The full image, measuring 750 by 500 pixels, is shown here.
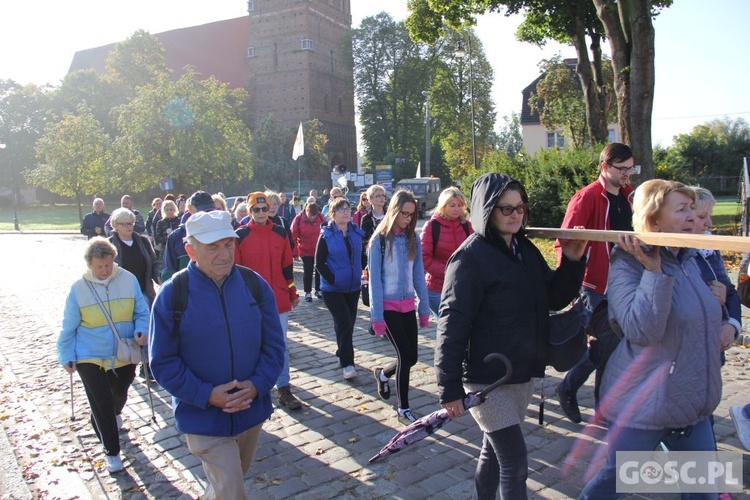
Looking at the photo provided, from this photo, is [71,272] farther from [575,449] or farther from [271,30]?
[271,30]

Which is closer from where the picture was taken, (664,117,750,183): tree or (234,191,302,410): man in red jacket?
(234,191,302,410): man in red jacket

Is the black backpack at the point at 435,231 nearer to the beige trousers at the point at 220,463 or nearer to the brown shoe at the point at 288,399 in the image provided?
the brown shoe at the point at 288,399

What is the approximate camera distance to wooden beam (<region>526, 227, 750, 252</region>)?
89.8 inches

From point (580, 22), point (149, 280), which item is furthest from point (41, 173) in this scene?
point (149, 280)

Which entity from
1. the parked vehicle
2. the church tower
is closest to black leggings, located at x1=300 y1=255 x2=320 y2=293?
the parked vehicle

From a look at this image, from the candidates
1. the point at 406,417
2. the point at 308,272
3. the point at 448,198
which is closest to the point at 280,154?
the point at 308,272

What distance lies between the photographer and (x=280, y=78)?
63.2 metres

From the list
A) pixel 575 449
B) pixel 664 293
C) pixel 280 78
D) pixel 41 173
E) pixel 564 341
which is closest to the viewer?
pixel 664 293

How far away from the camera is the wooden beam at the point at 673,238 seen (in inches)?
89.8

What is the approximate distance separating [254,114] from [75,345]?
62.2m

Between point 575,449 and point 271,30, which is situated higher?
point 271,30

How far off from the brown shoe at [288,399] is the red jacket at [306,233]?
5.84 metres

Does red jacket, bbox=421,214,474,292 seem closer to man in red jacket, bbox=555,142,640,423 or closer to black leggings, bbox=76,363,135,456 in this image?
man in red jacket, bbox=555,142,640,423

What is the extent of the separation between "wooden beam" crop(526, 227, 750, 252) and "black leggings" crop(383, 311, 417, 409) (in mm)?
2231
